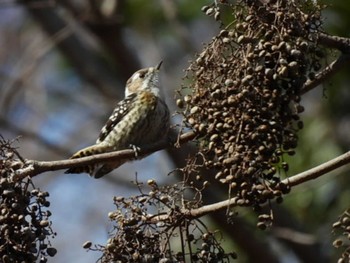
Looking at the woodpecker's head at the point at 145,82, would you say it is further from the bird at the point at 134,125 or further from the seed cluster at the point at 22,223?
the seed cluster at the point at 22,223

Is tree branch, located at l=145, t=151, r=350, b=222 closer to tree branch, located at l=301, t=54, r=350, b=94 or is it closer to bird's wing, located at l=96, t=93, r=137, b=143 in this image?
tree branch, located at l=301, t=54, r=350, b=94

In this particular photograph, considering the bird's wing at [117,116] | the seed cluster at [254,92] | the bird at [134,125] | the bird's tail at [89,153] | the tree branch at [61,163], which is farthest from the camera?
the bird's wing at [117,116]

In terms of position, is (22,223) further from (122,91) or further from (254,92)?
(122,91)

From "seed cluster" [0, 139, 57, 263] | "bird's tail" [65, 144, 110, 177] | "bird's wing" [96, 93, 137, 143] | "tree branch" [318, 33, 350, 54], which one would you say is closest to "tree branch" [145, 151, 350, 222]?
"seed cluster" [0, 139, 57, 263]

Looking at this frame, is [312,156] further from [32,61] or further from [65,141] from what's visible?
[65,141]

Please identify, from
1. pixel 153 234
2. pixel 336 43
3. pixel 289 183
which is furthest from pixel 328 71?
pixel 153 234

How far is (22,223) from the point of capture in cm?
350

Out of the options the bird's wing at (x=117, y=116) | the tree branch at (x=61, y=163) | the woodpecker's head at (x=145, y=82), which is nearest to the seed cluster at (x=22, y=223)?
the tree branch at (x=61, y=163)

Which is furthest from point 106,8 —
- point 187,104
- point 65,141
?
point 187,104

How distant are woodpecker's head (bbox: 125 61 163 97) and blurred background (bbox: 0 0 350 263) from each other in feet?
0.62

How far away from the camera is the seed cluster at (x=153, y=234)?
345 cm

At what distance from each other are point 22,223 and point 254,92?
98 centimetres

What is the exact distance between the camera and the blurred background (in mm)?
7984

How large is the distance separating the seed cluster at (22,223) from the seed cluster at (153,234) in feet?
0.70
